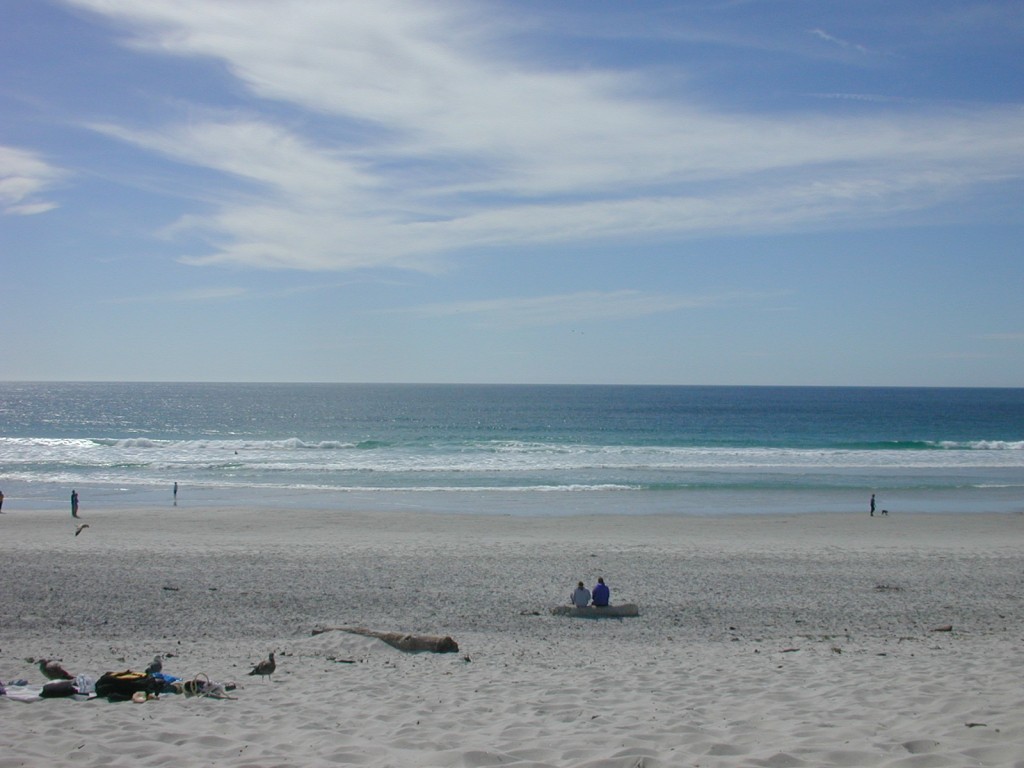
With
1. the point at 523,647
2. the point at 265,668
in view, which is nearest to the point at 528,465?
the point at 523,647

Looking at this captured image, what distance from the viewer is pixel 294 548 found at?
2119 cm

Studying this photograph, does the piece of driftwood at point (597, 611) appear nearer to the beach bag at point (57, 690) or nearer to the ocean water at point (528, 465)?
the beach bag at point (57, 690)

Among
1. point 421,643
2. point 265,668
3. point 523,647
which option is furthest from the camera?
point 523,647

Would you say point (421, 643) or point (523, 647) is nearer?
point (421, 643)

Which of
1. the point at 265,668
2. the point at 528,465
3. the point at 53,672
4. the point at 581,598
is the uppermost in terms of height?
the point at 53,672

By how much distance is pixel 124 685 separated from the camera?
26.1 feet

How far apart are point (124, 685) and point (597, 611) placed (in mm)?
7841

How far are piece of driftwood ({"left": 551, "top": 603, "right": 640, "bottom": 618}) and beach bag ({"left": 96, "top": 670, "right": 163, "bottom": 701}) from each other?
7.25 meters

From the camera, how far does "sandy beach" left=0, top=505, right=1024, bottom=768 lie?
6.31 meters

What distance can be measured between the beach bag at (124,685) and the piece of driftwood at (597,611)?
725 centimetres

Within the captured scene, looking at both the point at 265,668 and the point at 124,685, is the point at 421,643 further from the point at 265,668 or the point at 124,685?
the point at 124,685

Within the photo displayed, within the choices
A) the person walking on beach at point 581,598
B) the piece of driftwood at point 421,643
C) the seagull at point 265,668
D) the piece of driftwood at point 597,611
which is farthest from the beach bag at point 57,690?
the person walking on beach at point 581,598

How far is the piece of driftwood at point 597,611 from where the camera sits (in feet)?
44.8

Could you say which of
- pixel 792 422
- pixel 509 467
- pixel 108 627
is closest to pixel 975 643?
pixel 108 627
